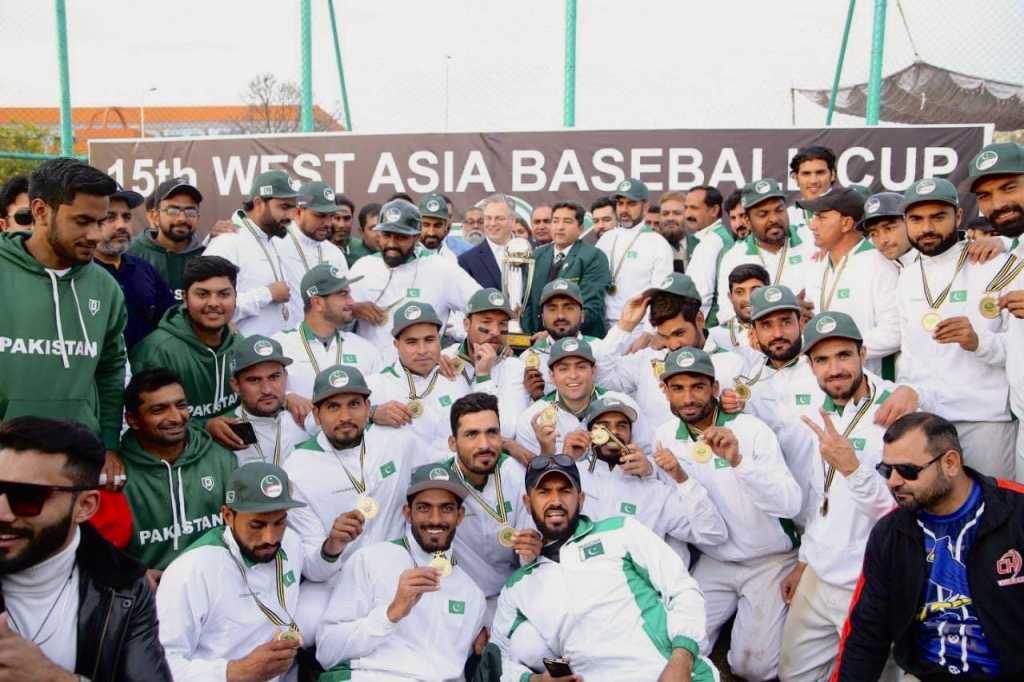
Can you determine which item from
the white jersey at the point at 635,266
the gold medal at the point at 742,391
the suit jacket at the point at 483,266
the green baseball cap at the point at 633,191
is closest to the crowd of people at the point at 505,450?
the gold medal at the point at 742,391

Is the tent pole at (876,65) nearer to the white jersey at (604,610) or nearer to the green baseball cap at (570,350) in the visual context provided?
the green baseball cap at (570,350)

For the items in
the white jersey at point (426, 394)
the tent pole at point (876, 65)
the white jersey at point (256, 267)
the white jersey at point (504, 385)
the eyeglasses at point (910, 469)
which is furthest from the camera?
the tent pole at point (876, 65)

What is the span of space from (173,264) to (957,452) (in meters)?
5.70

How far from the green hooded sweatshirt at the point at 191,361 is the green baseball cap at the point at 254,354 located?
71 mm

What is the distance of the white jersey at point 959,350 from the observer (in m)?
6.17

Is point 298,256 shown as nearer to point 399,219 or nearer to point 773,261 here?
point 399,219

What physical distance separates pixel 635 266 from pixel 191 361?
14.2 ft

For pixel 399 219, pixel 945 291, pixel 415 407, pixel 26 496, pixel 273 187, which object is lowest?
pixel 415 407

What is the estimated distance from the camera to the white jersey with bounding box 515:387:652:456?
6840 millimetres

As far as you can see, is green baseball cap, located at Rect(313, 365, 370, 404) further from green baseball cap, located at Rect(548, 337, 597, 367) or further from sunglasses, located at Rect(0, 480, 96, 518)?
sunglasses, located at Rect(0, 480, 96, 518)

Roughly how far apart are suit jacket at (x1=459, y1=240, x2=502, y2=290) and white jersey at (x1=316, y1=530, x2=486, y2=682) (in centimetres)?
375

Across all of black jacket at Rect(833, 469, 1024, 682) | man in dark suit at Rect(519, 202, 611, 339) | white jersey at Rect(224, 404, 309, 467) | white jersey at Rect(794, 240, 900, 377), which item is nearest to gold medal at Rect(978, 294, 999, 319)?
white jersey at Rect(794, 240, 900, 377)

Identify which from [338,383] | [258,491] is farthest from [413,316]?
[258,491]

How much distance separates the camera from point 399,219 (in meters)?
7.96
